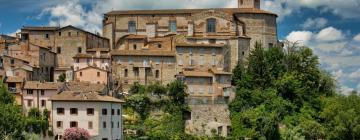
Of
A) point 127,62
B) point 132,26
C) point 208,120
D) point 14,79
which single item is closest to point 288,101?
point 208,120

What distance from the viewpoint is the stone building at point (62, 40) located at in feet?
286

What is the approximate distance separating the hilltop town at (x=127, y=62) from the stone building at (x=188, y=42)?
113mm

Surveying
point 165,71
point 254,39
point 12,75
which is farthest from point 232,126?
point 12,75

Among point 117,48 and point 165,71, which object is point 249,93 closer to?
point 165,71

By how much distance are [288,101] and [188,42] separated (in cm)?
1483

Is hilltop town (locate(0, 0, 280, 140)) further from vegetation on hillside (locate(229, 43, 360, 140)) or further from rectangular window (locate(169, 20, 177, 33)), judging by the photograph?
vegetation on hillside (locate(229, 43, 360, 140))

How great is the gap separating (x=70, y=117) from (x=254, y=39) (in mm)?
31248

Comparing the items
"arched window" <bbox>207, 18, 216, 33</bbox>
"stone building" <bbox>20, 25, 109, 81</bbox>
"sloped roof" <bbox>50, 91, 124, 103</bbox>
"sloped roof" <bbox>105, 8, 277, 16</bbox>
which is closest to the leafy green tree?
"sloped roof" <bbox>50, 91, 124, 103</bbox>

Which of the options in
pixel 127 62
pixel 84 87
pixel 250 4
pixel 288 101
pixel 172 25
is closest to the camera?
pixel 84 87

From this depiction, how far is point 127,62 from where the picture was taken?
274 ft

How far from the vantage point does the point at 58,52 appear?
87625 millimetres

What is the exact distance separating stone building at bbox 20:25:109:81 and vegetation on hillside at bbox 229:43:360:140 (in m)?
19.0

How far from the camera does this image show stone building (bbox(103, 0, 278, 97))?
3263 inches

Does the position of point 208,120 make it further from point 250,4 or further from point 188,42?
point 250,4
